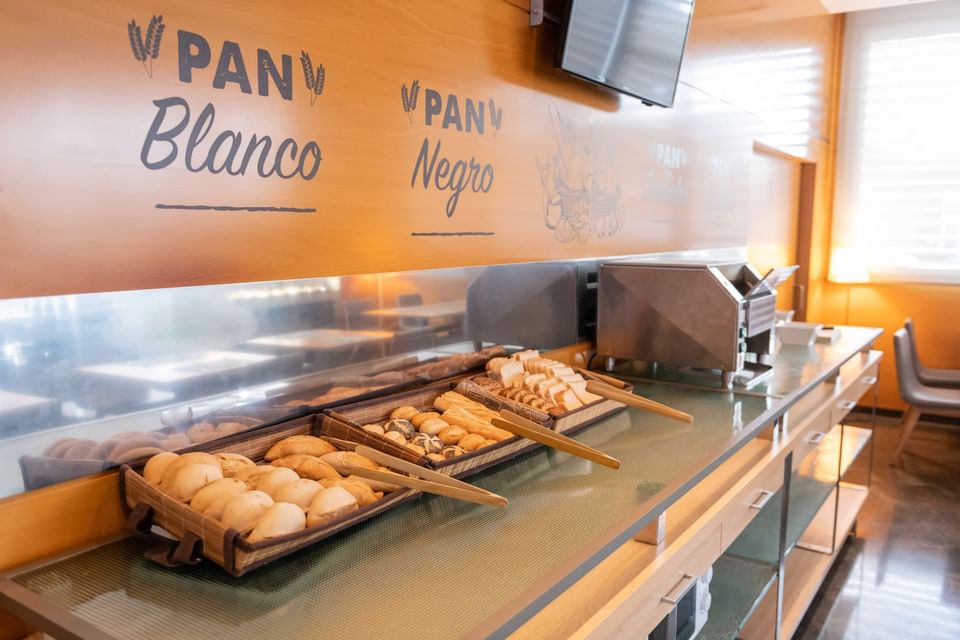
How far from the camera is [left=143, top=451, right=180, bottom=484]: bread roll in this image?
3.61 feet

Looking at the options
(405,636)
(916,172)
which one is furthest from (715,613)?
(916,172)

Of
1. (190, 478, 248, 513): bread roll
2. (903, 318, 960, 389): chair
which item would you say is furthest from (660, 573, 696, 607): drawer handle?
(903, 318, 960, 389): chair

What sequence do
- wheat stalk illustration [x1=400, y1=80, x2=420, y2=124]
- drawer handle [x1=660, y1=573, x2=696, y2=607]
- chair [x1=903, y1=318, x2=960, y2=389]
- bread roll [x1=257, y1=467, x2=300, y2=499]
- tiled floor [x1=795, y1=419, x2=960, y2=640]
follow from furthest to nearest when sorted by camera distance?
chair [x1=903, y1=318, x2=960, y2=389]
tiled floor [x1=795, y1=419, x2=960, y2=640]
wheat stalk illustration [x1=400, y1=80, x2=420, y2=124]
drawer handle [x1=660, y1=573, x2=696, y2=607]
bread roll [x1=257, y1=467, x2=300, y2=499]

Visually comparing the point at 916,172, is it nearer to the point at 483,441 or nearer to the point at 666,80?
the point at 666,80

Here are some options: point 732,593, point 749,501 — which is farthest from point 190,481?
point 732,593

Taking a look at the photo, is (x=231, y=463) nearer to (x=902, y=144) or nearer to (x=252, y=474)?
(x=252, y=474)

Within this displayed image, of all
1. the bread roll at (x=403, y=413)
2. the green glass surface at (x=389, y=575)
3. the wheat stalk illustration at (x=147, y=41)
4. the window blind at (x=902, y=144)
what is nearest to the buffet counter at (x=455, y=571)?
Answer: the green glass surface at (x=389, y=575)

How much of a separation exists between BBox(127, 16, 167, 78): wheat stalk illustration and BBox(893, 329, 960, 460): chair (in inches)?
155

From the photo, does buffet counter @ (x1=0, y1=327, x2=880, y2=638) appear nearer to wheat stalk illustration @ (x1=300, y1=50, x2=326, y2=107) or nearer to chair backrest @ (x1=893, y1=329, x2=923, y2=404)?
wheat stalk illustration @ (x1=300, y1=50, x2=326, y2=107)

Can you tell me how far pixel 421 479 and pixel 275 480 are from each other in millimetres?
232

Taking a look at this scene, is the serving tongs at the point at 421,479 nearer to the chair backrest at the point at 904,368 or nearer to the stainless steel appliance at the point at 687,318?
the stainless steel appliance at the point at 687,318

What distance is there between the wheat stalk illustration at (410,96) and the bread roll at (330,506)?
33.6 inches

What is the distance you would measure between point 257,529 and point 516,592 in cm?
36

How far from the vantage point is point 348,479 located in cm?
117
